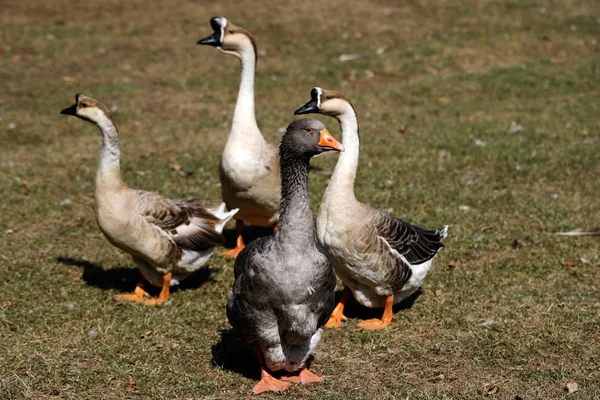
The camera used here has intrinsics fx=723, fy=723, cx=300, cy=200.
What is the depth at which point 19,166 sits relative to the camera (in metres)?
11.2

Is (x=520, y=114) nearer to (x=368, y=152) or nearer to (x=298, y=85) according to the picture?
(x=368, y=152)

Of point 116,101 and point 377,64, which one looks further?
point 377,64

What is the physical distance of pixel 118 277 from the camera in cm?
802

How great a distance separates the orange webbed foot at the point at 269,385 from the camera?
5574 mm

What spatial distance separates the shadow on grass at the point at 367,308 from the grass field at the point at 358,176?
3 cm

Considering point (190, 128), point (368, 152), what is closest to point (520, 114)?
point (368, 152)

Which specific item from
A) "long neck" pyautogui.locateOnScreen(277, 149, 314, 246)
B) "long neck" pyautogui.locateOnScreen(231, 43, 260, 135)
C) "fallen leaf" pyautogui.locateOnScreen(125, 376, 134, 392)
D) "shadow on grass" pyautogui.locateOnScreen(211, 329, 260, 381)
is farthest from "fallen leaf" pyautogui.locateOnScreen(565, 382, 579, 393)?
"long neck" pyautogui.locateOnScreen(231, 43, 260, 135)

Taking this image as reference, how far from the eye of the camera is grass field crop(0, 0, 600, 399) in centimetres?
611

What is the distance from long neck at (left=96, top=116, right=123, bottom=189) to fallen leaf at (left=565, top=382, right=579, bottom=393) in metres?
4.43

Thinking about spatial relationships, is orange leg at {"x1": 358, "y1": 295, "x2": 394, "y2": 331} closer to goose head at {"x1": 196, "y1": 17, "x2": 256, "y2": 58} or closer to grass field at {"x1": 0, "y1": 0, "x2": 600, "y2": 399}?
grass field at {"x1": 0, "y1": 0, "x2": 600, "y2": 399}

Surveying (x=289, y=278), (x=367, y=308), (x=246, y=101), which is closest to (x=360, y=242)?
(x=367, y=308)

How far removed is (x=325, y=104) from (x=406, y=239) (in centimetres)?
148

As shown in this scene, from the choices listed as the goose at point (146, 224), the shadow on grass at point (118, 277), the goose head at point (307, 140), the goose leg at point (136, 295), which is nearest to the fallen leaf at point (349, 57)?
the shadow on grass at point (118, 277)

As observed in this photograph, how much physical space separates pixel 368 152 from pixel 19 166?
5.52 m
